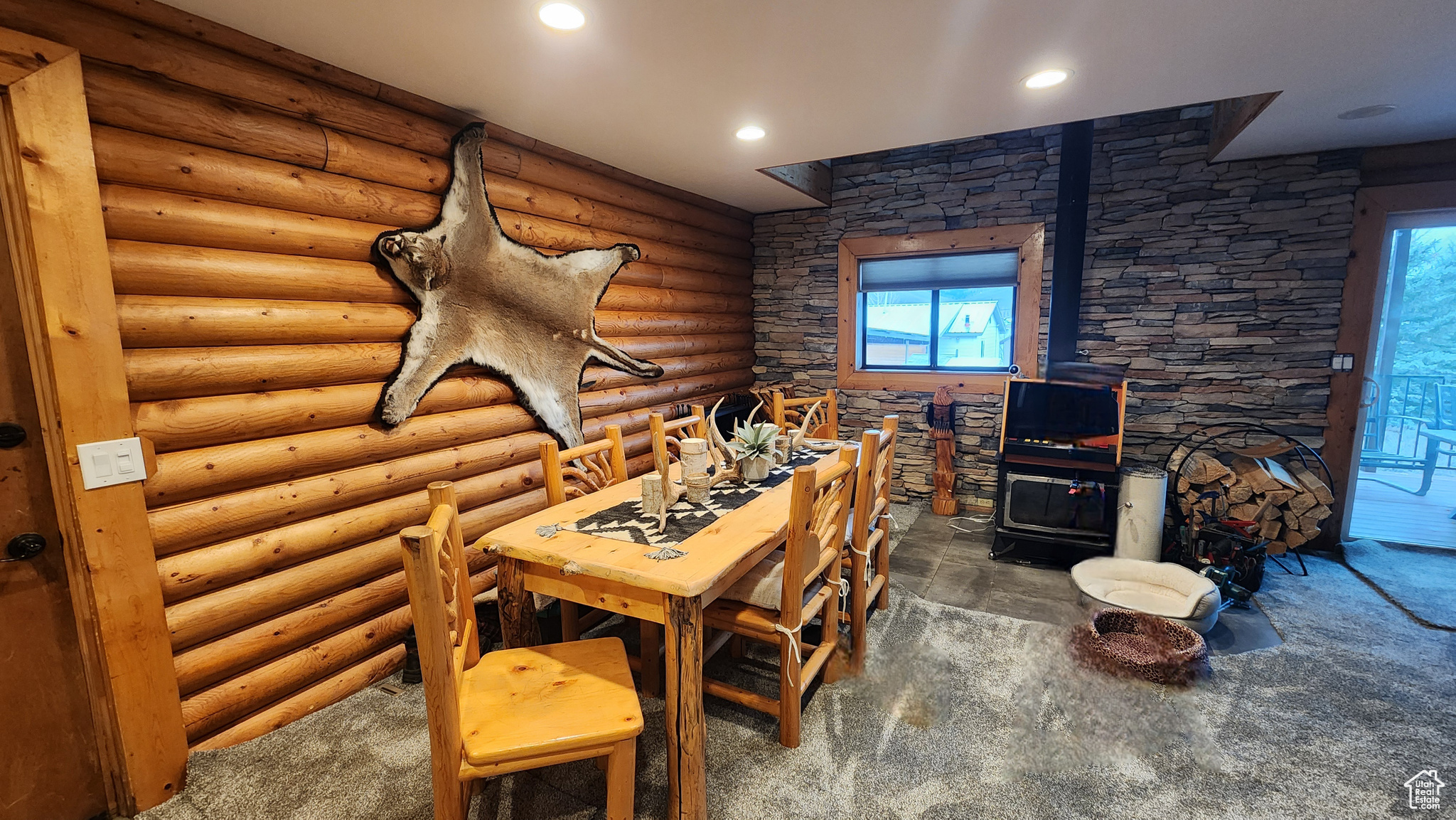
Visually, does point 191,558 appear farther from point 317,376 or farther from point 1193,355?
point 1193,355

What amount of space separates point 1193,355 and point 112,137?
5.59 metres

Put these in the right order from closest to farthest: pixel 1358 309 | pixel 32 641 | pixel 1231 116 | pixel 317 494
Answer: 1. pixel 32 641
2. pixel 317 494
3. pixel 1231 116
4. pixel 1358 309

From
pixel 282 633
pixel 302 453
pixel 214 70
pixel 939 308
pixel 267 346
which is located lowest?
pixel 282 633

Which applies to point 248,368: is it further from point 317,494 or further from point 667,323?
point 667,323

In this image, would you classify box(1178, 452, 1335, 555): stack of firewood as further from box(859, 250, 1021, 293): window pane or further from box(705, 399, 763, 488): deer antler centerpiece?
box(705, 399, 763, 488): deer antler centerpiece

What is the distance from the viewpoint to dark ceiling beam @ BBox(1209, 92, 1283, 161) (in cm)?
282

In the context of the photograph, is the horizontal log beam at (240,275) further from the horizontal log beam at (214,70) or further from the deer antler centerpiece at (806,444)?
the deer antler centerpiece at (806,444)

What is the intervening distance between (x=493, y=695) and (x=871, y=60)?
259 cm

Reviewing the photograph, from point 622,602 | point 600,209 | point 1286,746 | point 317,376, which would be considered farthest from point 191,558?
point 1286,746

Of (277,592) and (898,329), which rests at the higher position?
(898,329)

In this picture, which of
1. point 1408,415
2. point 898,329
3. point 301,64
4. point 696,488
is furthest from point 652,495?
point 1408,415

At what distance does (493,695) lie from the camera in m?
1.56

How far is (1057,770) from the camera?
1930 mm

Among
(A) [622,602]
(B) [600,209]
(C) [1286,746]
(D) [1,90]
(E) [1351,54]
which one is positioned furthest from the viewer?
(B) [600,209]
